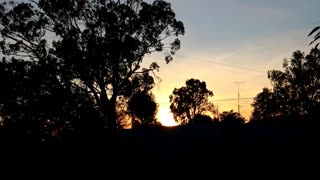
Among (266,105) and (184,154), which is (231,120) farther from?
(266,105)

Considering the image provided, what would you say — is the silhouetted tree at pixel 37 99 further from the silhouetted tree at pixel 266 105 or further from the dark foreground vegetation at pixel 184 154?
the silhouetted tree at pixel 266 105

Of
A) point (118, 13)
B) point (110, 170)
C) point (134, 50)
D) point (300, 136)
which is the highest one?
point (118, 13)

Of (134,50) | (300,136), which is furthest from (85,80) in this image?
(300,136)

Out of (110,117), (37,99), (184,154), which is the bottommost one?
(184,154)

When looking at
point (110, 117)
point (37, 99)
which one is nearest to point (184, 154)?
point (110, 117)

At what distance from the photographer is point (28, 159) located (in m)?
25.5

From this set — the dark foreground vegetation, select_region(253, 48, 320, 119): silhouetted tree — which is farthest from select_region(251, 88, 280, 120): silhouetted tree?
the dark foreground vegetation

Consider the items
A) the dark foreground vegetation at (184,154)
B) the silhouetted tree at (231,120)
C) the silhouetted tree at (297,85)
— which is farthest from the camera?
the silhouetted tree at (297,85)

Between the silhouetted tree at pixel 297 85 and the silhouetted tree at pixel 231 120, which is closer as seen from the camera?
the silhouetted tree at pixel 231 120

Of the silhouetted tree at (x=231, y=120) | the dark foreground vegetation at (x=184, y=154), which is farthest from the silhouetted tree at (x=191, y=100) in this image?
the dark foreground vegetation at (x=184, y=154)

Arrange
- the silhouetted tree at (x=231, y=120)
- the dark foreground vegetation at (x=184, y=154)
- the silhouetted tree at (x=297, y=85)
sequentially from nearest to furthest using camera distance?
the dark foreground vegetation at (x=184, y=154)
the silhouetted tree at (x=231, y=120)
the silhouetted tree at (x=297, y=85)

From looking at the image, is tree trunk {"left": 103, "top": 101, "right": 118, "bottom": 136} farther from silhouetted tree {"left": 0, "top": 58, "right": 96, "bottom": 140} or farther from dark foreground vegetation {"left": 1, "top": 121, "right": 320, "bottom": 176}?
dark foreground vegetation {"left": 1, "top": 121, "right": 320, "bottom": 176}

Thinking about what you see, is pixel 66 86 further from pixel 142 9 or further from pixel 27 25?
pixel 142 9

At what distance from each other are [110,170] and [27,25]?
1466cm
